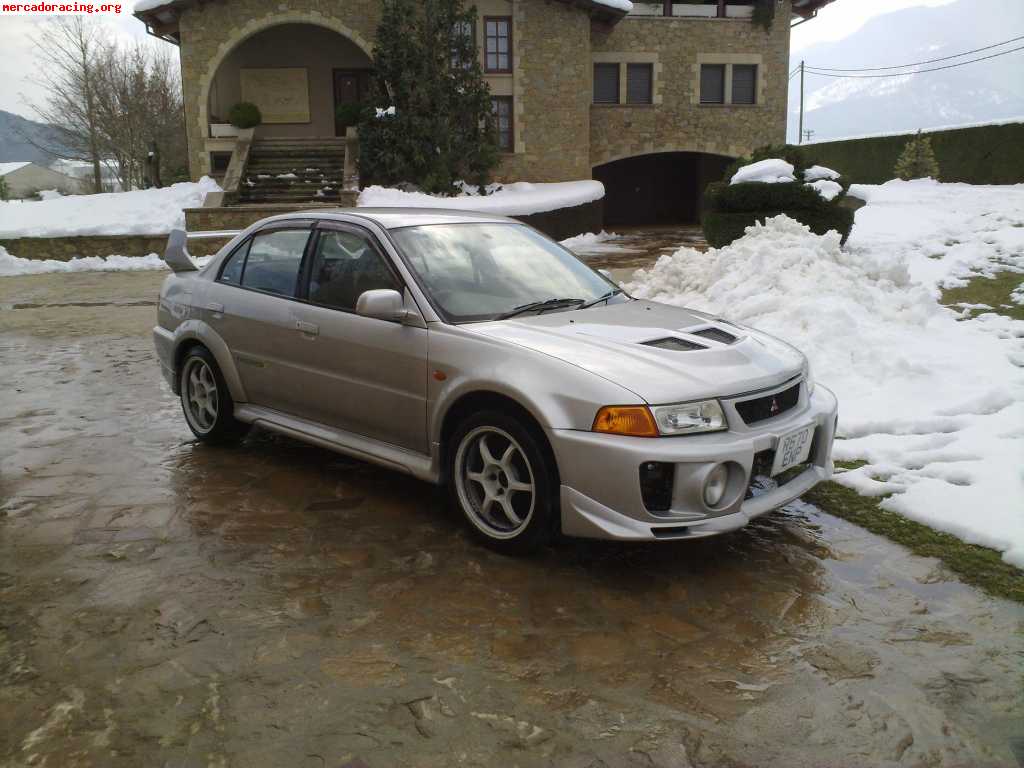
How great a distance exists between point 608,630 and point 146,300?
11.7 m

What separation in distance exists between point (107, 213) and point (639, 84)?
16.3 m

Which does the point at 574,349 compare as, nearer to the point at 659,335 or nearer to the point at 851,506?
Result: the point at 659,335

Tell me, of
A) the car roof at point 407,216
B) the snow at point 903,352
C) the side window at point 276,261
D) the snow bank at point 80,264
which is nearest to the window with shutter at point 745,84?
the snow at point 903,352

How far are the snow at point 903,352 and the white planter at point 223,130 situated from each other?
17899 mm

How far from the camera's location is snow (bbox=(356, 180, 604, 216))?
2089 centimetres

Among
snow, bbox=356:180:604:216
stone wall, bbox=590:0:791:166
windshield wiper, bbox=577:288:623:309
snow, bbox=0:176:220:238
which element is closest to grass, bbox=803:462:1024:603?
windshield wiper, bbox=577:288:623:309

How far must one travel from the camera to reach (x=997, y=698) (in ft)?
9.65

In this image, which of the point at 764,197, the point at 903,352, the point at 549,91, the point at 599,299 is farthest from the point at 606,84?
the point at 599,299

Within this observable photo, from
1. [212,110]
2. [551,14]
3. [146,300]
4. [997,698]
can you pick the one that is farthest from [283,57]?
[997,698]

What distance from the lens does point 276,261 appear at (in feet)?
17.4

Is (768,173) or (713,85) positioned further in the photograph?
(713,85)

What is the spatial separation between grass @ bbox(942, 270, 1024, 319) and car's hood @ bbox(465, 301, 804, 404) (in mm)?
5478

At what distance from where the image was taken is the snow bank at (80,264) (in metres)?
18.0

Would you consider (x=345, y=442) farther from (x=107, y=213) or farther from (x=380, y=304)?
(x=107, y=213)
